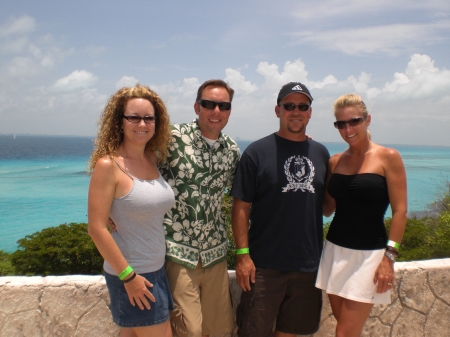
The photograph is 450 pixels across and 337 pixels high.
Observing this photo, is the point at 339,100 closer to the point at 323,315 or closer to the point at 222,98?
the point at 222,98

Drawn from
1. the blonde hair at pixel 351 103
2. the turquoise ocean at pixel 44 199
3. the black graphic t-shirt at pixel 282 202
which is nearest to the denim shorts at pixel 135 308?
the black graphic t-shirt at pixel 282 202

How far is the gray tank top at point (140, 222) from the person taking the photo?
7.79 feet

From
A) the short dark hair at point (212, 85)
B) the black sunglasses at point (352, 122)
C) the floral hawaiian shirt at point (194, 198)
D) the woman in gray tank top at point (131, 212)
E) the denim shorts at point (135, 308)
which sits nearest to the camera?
the woman in gray tank top at point (131, 212)

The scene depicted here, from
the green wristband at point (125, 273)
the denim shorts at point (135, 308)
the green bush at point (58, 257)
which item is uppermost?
the green wristband at point (125, 273)

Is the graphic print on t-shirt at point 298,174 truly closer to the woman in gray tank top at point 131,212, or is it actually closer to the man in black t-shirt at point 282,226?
the man in black t-shirt at point 282,226

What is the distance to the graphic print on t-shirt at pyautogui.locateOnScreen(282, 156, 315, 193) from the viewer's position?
2.94m

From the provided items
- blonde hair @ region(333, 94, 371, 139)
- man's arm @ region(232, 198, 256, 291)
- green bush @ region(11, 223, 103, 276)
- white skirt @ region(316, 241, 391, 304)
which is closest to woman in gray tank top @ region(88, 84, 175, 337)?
man's arm @ region(232, 198, 256, 291)

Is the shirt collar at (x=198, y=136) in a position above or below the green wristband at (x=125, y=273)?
above

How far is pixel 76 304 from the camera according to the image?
3.07 m

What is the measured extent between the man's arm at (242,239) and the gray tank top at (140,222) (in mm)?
676

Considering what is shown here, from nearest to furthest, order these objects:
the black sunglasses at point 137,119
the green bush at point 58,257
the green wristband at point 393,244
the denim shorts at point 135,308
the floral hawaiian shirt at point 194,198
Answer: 1. the denim shorts at point 135,308
2. the black sunglasses at point 137,119
3. the green wristband at point 393,244
4. the floral hawaiian shirt at point 194,198
5. the green bush at point 58,257

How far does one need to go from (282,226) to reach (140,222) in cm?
111

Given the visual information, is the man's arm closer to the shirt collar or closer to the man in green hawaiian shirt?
the man in green hawaiian shirt

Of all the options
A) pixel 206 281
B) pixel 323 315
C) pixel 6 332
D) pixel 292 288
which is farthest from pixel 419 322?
pixel 6 332
